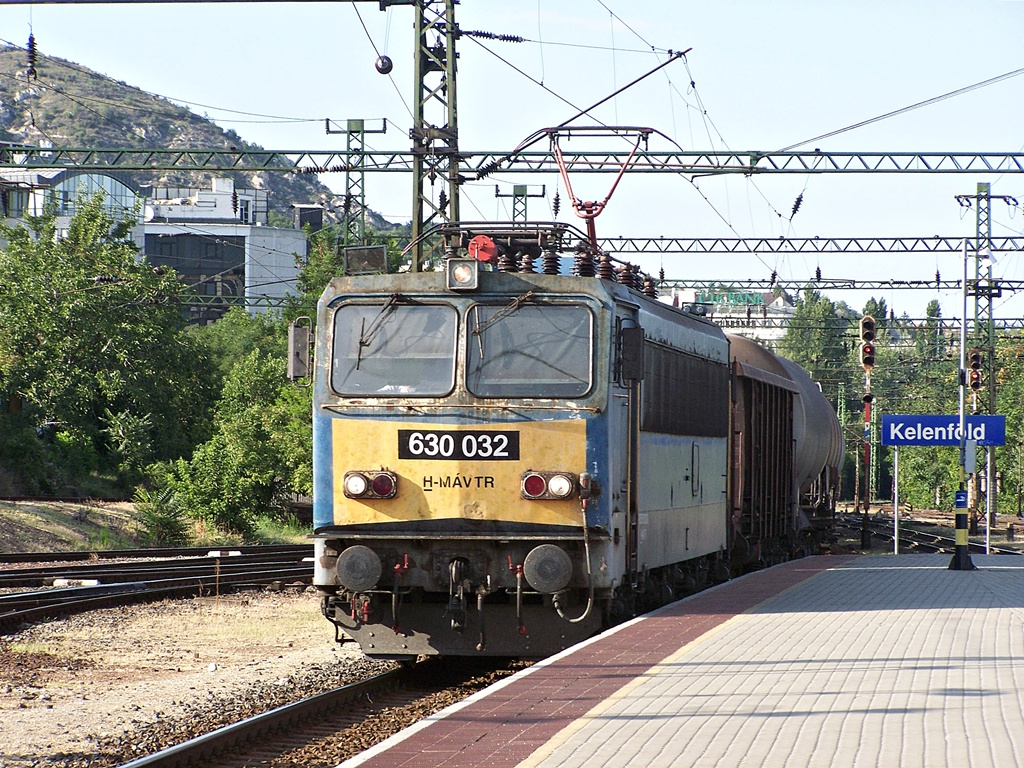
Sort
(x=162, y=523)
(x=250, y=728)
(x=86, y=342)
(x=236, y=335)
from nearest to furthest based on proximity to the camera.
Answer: (x=250, y=728) < (x=162, y=523) < (x=86, y=342) < (x=236, y=335)

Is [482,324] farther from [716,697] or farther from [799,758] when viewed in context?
[799,758]

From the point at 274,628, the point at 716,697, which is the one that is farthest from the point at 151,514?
the point at 716,697

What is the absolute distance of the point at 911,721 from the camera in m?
7.66

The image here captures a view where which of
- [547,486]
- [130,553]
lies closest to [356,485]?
[547,486]

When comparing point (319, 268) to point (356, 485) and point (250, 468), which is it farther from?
point (356, 485)

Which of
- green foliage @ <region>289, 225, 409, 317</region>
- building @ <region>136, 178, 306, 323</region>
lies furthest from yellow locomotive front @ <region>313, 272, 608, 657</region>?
building @ <region>136, 178, 306, 323</region>

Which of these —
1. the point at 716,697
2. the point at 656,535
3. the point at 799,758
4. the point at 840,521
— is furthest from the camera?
the point at 840,521

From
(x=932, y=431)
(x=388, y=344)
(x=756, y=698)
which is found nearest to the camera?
(x=756, y=698)

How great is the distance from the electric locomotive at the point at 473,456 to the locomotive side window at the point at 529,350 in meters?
0.01

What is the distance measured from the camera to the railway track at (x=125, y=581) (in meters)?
15.4

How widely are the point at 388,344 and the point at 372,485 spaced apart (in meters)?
1.23

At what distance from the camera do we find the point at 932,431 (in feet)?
Result: 76.1

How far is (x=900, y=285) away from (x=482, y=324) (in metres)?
38.4

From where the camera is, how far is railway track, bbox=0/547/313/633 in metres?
15.4
